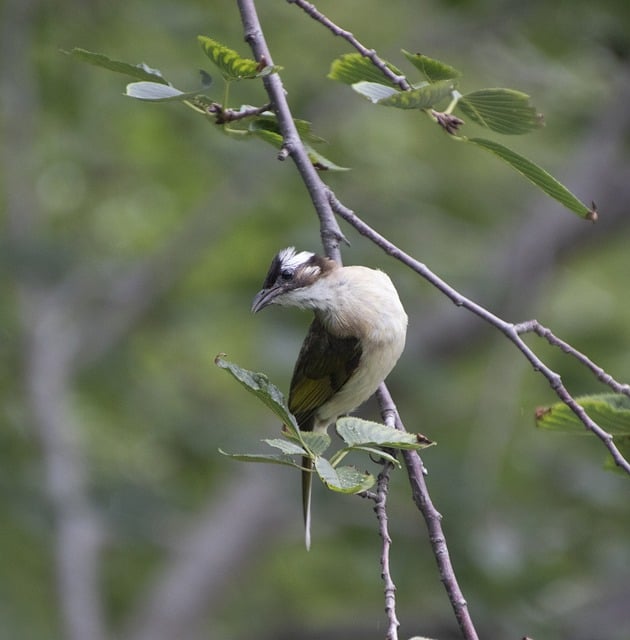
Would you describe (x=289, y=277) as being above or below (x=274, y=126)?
below

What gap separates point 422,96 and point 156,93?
0.67 m

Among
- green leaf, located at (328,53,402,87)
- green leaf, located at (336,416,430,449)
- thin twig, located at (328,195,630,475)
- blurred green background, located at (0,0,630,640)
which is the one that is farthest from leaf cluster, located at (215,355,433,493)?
blurred green background, located at (0,0,630,640)

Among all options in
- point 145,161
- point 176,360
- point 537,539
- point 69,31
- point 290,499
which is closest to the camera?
point 537,539

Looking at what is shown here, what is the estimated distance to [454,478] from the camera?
7074 mm

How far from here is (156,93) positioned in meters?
2.51

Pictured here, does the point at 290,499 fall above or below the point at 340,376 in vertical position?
below

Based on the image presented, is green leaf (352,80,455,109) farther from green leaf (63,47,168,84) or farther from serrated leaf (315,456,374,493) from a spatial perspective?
serrated leaf (315,456,374,493)

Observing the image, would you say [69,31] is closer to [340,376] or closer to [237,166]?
[237,166]

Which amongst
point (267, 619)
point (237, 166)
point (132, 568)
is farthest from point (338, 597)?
point (237, 166)

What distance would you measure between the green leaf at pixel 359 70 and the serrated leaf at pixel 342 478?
92 cm

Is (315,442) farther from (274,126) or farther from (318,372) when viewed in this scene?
(318,372)

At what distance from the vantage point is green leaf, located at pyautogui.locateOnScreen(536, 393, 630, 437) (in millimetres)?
2521

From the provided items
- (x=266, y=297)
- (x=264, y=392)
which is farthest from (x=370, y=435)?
(x=266, y=297)

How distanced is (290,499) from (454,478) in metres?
1.56
